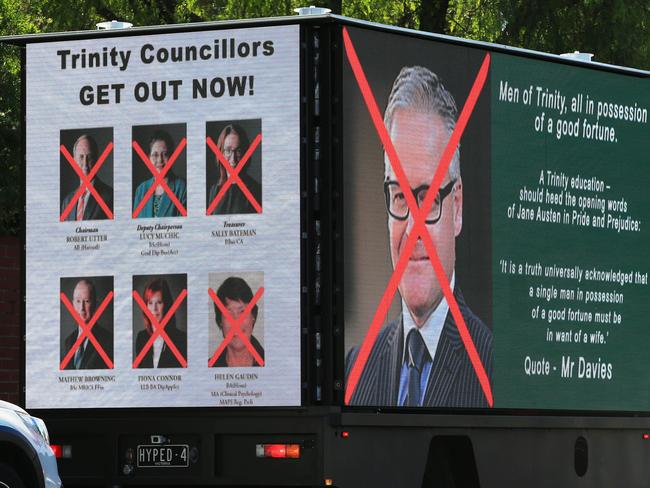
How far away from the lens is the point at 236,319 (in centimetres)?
1146

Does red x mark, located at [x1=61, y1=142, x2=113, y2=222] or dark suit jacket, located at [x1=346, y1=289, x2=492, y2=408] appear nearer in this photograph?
dark suit jacket, located at [x1=346, y1=289, x2=492, y2=408]

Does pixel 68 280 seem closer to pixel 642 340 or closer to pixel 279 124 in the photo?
pixel 279 124

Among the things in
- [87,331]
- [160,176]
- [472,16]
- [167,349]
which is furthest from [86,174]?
[472,16]

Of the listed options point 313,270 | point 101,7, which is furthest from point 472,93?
point 101,7

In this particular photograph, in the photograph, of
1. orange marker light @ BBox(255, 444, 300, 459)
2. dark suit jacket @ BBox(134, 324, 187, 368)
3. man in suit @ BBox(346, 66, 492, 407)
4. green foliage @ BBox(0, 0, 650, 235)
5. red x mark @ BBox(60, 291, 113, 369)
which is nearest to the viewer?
orange marker light @ BBox(255, 444, 300, 459)

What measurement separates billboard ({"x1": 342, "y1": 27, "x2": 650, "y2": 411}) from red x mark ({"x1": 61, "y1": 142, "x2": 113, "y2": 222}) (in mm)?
1600

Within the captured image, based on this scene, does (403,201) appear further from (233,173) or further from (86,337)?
(86,337)

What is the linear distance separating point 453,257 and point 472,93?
1.14 m

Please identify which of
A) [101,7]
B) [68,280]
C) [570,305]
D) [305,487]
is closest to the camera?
[305,487]

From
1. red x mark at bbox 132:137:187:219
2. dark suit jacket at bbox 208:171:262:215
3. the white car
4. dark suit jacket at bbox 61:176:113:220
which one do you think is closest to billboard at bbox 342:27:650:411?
dark suit jacket at bbox 208:171:262:215

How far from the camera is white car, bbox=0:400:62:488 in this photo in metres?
9.92

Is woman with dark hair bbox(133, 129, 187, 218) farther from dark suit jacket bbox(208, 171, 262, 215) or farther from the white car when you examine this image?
the white car

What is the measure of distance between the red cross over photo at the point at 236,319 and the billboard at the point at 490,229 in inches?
22.1

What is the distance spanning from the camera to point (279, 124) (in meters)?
11.4
